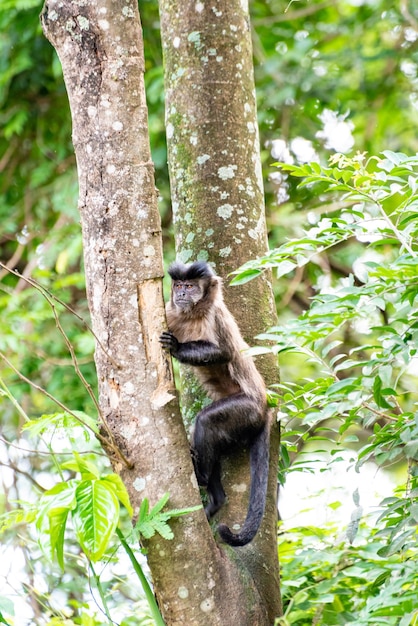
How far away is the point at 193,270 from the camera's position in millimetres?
3424

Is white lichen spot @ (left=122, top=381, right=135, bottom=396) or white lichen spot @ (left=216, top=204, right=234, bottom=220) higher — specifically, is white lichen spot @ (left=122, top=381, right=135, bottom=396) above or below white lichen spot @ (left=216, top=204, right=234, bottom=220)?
below

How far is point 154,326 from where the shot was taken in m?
2.58

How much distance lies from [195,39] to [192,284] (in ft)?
3.50

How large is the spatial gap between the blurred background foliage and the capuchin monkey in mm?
1691

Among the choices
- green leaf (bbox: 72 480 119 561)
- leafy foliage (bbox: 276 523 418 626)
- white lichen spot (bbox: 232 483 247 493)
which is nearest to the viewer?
green leaf (bbox: 72 480 119 561)

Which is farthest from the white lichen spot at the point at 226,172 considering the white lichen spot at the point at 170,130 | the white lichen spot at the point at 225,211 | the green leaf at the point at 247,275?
the green leaf at the point at 247,275

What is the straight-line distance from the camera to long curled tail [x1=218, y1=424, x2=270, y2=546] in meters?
2.85

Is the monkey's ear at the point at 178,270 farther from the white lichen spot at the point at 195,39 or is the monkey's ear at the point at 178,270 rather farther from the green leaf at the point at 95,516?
the green leaf at the point at 95,516

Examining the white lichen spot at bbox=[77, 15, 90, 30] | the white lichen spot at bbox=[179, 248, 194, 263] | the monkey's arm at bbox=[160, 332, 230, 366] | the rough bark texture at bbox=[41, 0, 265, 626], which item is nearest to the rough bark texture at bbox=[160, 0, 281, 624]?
the white lichen spot at bbox=[179, 248, 194, 263]

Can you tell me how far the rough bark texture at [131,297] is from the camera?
2494mm

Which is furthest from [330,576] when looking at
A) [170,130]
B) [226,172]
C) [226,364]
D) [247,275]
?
[170,130]

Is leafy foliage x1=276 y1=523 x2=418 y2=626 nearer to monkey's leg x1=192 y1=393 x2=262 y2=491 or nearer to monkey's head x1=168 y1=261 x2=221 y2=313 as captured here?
monkey's leg x1=192 y1=393 x2=262 y2=491

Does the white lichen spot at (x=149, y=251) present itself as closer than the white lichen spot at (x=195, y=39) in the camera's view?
Yes

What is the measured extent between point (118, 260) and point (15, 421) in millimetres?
4032
